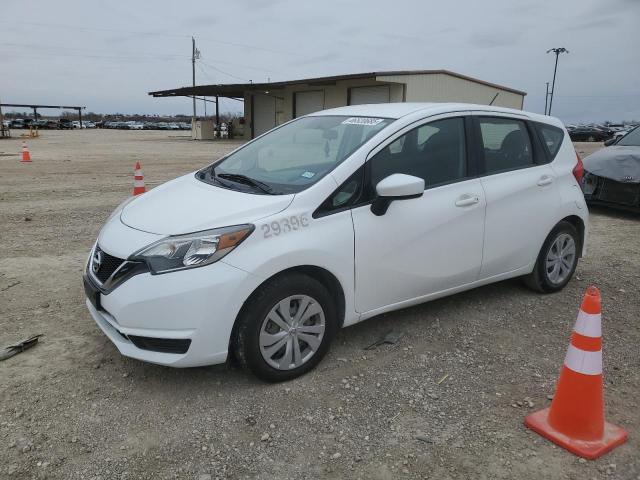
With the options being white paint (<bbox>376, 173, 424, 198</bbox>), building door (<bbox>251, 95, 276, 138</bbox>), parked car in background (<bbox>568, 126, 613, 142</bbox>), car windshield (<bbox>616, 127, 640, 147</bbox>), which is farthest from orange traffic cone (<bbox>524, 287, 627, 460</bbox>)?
parked car in background (<bbox>568, 126, 613, 142</bbox>)

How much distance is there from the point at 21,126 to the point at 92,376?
62.5m

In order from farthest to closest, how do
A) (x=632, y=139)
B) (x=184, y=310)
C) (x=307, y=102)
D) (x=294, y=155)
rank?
1. (x=307, y=102)
2. (x=632, y=139)
3. (x=294, y=155)
4. (x=184, y=310)

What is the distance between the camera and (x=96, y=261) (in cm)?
334

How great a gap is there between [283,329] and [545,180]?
2770 mm

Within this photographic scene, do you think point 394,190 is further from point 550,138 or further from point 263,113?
point 263,113

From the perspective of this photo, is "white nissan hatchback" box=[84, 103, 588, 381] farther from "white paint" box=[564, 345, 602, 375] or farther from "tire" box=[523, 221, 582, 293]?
"white paint" box=[564, 345, 602, 375]

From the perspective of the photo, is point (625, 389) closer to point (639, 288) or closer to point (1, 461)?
point (639, 288)

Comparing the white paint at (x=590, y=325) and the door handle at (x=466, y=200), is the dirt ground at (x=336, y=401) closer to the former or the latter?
the white paint at (x=590, y=325)

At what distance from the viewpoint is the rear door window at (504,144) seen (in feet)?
13.8

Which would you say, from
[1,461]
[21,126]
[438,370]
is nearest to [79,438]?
[1,461]

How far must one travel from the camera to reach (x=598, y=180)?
8.88 meters

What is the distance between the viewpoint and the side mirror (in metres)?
3.30

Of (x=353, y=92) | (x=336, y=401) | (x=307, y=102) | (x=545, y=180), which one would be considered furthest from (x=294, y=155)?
(x=307, y=102)

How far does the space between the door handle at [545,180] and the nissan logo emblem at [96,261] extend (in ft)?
11.5
